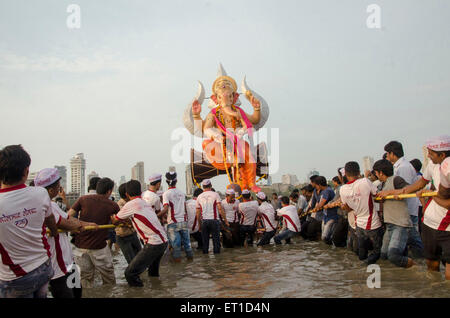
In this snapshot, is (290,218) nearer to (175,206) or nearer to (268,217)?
(268,217)

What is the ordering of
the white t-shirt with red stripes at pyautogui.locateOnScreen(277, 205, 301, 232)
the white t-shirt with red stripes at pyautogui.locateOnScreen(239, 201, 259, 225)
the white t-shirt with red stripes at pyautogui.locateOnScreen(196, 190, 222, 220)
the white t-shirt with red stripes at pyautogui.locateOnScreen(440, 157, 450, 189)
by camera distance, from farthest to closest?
1. the white t-shirt with red stripes at pyautogui.locateOnScreen(239, 201, 259, 225)
2. the white t-shirt with red stripes at pyautogui.locateOnScreen(277, 205, 301, 232)
3. the white t-shirt with red stripes at pyautogui.locateOnScreen(196, 190, 222, 220)
4. the white t-shirt with red stripes at pyautogui.locateOnScreen(440, 157, 450, 189)

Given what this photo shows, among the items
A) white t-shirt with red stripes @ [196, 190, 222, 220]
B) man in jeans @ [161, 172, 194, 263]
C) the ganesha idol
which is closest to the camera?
man in jeans @ [161, 172, 194, 263]

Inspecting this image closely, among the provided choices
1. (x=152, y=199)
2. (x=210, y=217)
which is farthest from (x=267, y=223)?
(x=152, y=199)

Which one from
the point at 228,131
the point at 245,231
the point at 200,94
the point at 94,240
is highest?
the point at 200,94

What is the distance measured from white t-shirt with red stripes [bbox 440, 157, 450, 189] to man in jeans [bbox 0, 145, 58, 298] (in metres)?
4.04

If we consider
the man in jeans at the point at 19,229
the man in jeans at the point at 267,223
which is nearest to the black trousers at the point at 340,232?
the man in jeans at the point at 267,223

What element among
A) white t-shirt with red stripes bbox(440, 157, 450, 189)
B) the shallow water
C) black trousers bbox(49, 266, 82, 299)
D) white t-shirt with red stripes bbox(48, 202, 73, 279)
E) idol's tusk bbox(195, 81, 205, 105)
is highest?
idol's tusk bbox(195, 81, 205, 105)

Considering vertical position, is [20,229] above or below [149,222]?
above

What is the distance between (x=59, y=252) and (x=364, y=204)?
14.1 ft

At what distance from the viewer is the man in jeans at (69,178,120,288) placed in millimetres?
5516

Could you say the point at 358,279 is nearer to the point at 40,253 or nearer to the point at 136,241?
the point at 136,241

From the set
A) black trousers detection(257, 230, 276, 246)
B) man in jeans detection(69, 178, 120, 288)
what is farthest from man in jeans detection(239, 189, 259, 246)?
man in jeans detection(69, 178, 120, 288)

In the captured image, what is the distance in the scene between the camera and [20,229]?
323 centimetres

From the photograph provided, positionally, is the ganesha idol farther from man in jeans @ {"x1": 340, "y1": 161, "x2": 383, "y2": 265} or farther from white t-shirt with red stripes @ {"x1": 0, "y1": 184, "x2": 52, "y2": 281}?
white t-shirt with red stripes @ {"x1": 0, "y1": 184, "x2": 52, "y2": 281}
